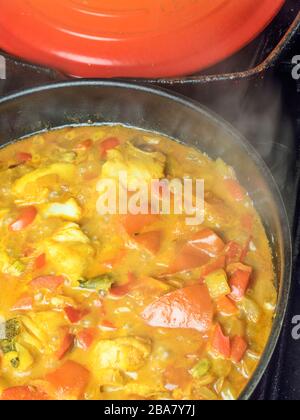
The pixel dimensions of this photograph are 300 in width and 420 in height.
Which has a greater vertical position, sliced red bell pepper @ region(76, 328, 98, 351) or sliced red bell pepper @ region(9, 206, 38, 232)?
sliced red bell pepper @ region(9, 206, 38, 232)

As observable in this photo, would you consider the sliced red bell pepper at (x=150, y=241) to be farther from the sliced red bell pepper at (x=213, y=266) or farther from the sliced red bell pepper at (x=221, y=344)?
the sliced red bell pepper at (x=221, y=344)

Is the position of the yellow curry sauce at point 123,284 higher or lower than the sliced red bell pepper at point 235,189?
lower

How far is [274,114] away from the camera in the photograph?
118 inches

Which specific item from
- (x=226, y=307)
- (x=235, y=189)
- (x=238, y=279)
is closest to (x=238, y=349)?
(x=226, y=307)

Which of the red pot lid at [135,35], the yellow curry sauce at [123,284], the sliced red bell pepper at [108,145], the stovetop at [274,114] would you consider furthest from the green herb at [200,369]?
the red pot lid at [135,35]

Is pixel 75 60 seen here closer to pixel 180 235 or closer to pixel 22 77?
pixel 22 77

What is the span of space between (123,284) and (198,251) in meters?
0.33

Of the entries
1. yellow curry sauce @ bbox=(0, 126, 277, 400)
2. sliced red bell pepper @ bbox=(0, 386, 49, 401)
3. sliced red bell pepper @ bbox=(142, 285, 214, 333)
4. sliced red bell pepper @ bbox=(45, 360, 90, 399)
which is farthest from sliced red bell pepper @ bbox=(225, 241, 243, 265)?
sliced red bell pepper @ bbox=(0, 386, 49, 401)

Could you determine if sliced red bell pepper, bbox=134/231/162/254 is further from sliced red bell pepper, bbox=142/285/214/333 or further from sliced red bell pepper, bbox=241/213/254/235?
sliced red bell pepper, bbox=241/213/254/235

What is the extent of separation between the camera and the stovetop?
8.64 ft

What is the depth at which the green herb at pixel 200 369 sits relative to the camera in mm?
2127

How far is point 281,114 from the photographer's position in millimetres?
3008

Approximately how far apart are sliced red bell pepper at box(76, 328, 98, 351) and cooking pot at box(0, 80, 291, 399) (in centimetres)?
70

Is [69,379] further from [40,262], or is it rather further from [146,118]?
[146,118]
